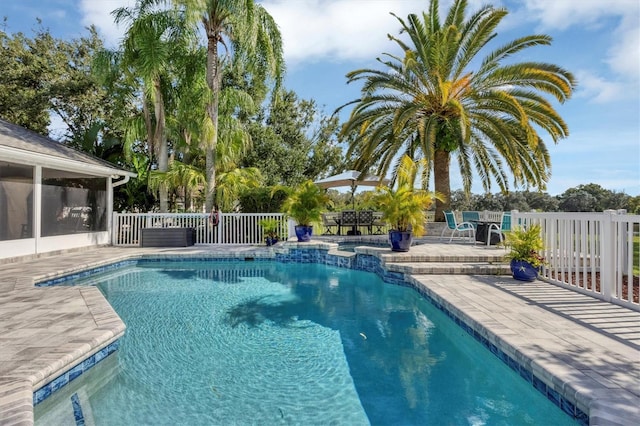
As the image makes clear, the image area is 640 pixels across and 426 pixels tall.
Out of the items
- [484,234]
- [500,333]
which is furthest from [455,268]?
[484,234]

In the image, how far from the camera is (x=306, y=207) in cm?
1096

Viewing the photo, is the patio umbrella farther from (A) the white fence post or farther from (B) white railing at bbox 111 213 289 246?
(A) the white fence post

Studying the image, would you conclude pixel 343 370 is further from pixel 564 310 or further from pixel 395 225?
pixel 395 225

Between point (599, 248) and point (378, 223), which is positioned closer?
point (599, 248)

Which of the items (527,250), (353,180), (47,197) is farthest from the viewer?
(353,180)

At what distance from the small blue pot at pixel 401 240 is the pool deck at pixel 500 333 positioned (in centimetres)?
214

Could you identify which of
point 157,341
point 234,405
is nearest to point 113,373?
point 157,341

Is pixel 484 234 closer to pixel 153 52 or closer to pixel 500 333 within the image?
pixel 500 333

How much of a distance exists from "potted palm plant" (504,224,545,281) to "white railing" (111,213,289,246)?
310 inches

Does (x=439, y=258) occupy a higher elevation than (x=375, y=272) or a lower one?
higher

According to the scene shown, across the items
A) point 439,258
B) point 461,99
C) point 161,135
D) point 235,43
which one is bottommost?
point 439,258

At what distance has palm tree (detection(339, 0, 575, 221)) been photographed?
10.6m

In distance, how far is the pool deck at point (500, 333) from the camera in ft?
7.89

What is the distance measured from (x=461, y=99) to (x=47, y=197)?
13.0m
